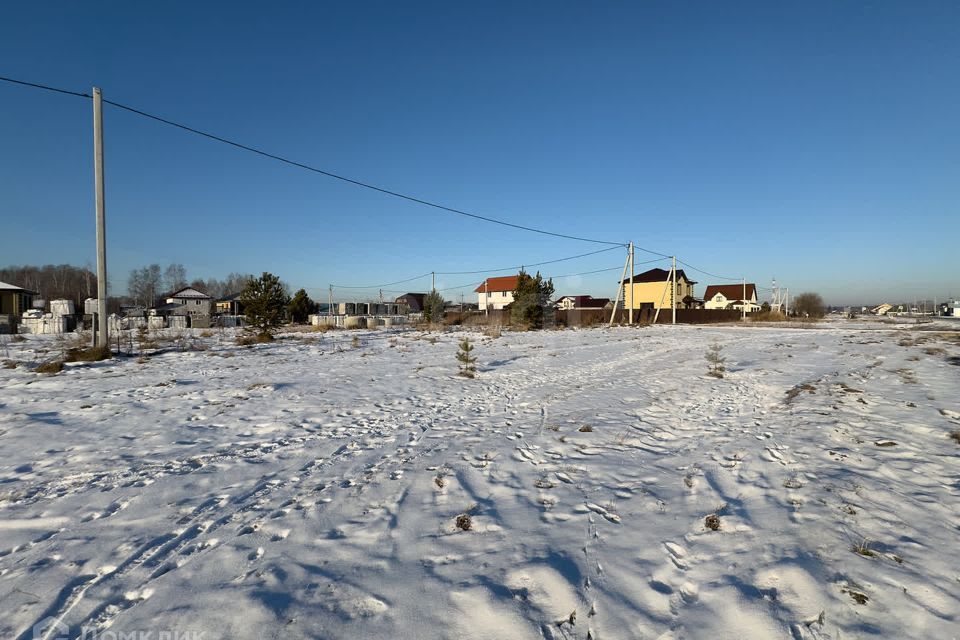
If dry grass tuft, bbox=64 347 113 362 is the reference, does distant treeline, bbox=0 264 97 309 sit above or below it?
above

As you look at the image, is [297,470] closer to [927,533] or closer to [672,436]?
[672,436]

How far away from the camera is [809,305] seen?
61.5 meters

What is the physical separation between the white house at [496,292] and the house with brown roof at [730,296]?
1438 inches

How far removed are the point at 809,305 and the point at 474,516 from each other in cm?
7650

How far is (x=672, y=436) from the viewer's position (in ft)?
19.5

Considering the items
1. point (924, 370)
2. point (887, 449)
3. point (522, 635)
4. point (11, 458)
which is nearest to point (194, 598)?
point (522, 635)

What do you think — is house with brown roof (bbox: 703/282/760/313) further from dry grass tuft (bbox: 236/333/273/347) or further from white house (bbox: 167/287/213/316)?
white house (bbox: 167/287/213/316)

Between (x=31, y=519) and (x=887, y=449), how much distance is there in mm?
8918

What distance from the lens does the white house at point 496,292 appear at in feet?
244

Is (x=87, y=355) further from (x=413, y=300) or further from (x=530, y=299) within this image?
(x=413, y=300)

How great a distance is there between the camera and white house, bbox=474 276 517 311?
74.4 meters

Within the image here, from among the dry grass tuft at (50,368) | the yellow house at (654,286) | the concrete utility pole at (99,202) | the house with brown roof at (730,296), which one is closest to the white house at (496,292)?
the yellow house at (654,286)

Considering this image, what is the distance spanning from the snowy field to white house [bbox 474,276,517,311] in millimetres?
66779

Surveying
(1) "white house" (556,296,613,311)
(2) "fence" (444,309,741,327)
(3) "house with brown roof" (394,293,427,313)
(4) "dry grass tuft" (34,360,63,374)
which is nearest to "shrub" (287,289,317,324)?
(2) "fence" (444,309,741,327)
